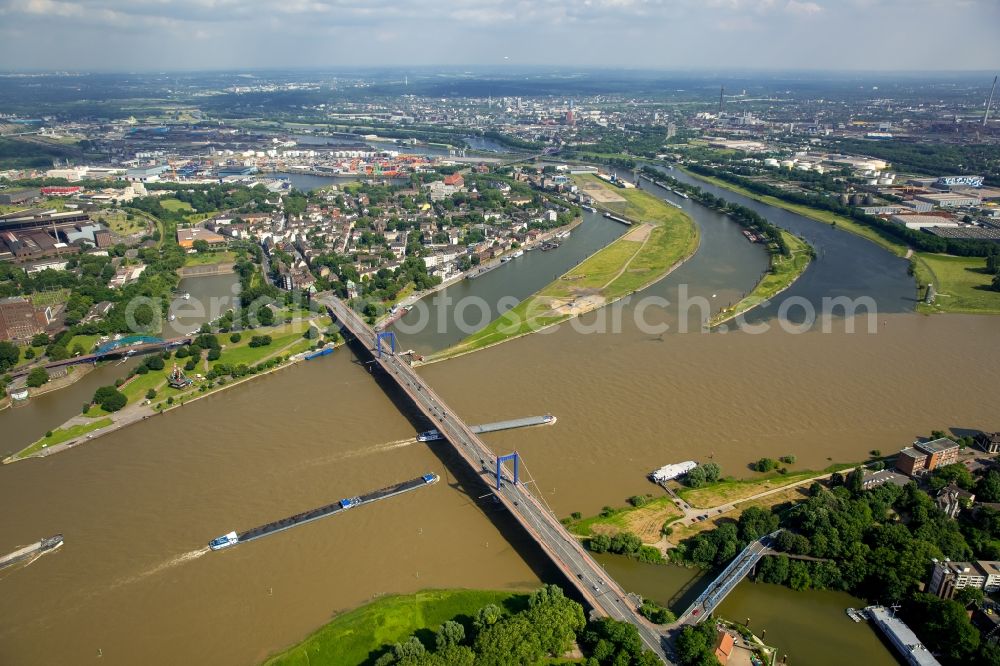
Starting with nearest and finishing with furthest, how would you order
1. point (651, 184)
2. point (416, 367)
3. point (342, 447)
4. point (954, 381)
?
point (342, 447) → point (954, 381) → point (416, 367) → point (651, 184)

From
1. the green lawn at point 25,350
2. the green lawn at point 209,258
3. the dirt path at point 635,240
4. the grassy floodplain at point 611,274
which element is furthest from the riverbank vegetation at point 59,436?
the dirt path at point 635,240

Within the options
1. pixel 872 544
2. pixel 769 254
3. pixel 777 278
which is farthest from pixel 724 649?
pixel 769 254

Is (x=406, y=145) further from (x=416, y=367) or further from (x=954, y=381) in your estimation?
(x=954, y=381)

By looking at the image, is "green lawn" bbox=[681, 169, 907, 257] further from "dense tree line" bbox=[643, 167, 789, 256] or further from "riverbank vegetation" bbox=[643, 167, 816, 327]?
"riverbank vegetation" bbox=[643, 167, 816, 327]

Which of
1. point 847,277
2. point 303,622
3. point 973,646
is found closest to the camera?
point 973,646

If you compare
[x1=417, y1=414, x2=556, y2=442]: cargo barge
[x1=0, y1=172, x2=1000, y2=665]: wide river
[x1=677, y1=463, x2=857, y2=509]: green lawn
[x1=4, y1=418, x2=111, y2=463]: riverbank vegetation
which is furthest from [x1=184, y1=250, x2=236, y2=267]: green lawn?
[x1=677, y1=463, x2=857, y2=509]: green lawn

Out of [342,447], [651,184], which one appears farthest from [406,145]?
[342,447]

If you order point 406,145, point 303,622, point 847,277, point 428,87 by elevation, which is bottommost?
point 303,622
